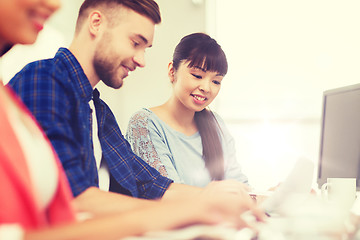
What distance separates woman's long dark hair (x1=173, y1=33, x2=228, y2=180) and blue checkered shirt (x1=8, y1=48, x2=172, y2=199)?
2.08ft

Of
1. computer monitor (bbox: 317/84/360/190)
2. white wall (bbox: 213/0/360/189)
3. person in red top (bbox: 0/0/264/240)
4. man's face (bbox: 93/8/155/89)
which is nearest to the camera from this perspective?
person in red top (bbox: 0/0/264/240)

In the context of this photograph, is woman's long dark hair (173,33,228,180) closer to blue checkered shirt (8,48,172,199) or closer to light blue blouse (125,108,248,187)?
light blue blouse (125,108,248,187)

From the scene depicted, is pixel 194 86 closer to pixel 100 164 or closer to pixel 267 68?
pixel 100 164

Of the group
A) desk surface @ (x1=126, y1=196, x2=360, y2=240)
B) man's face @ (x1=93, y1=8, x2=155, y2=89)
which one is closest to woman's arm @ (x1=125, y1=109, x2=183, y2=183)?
man's face @ (x1=93, y1=8, x2=155, y2=89)

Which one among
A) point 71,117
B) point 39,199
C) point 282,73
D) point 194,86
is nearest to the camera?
point 39,199

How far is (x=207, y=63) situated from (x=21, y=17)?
4.02 ft

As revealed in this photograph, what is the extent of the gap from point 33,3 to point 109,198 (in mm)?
434

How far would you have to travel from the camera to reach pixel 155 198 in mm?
1190

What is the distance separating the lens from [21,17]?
0.47 m

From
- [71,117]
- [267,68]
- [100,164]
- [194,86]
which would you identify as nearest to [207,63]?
[194,86]

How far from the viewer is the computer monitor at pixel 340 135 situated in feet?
4.79

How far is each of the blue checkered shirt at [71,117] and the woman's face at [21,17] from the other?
0.29 metres

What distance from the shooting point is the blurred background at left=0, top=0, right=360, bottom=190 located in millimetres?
2582

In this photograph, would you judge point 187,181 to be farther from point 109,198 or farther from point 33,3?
point 33,3
